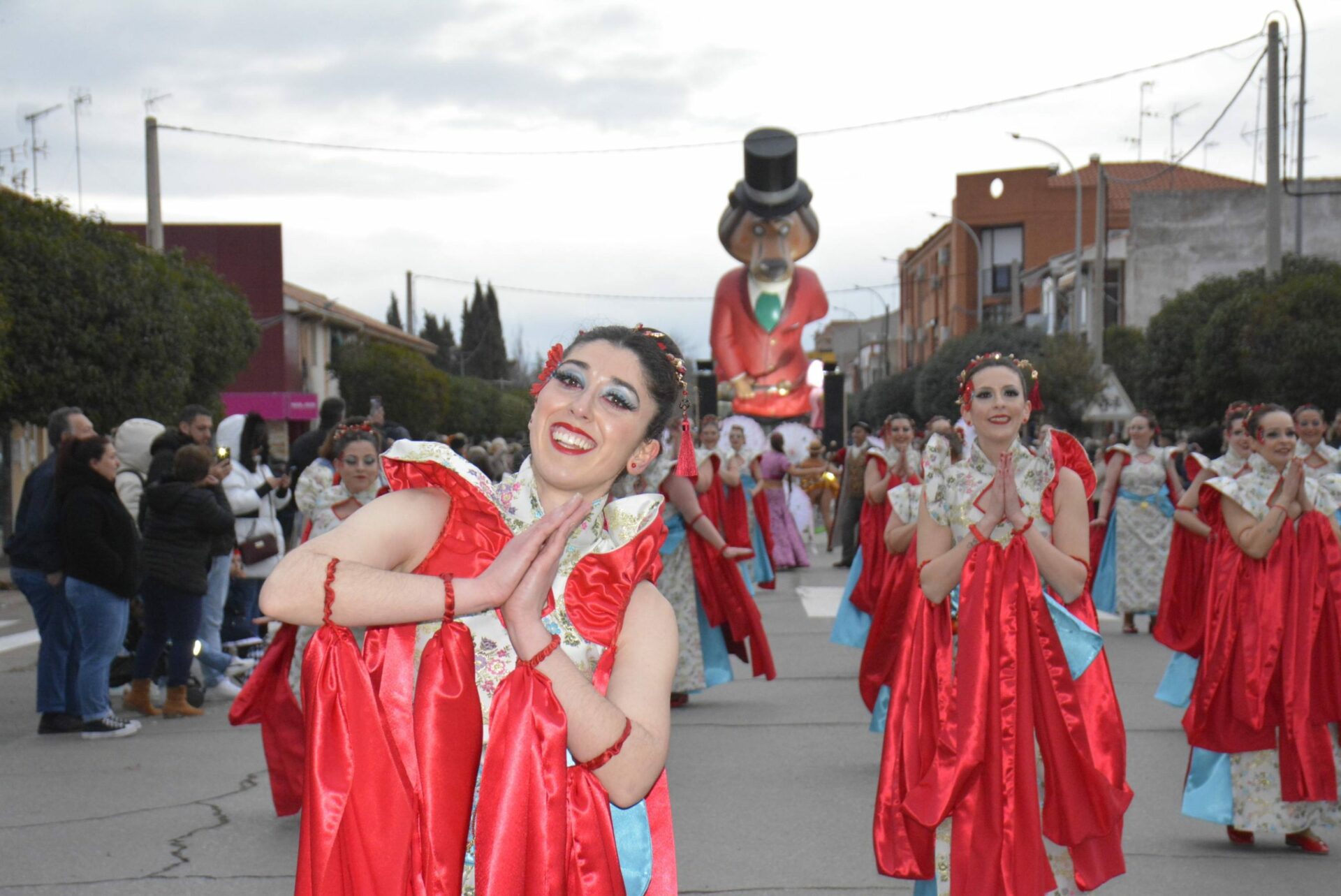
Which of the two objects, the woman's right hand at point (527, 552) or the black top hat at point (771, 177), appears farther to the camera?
the black top hat at point (771, 177)

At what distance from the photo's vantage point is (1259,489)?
637 centimetres

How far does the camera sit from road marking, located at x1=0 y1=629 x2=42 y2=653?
1251 cm

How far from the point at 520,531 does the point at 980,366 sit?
2836 mm

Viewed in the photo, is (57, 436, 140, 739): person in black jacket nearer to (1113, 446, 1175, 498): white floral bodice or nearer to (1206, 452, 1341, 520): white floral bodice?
(1206, 452, 1341, 520): white floral bodice

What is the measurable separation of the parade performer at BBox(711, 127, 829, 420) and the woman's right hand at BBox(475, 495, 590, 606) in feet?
84.9

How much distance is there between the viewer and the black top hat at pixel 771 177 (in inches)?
1072

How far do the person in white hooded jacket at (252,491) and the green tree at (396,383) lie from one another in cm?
3624

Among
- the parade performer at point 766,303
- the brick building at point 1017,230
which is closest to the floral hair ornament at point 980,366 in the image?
the parade performer at point 766,303

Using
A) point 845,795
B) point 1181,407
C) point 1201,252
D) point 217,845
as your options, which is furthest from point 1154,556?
point 1201,252

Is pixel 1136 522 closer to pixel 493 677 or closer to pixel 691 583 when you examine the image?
pixel 691 583

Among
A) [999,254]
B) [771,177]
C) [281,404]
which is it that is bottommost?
[281,404]

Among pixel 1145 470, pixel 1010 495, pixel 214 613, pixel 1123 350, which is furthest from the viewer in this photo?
pixel 1123 350

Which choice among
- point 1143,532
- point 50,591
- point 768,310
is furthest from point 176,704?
point 768,310

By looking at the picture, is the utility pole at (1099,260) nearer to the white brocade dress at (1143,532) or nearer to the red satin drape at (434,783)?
the white brocade dress at (1143,532)
